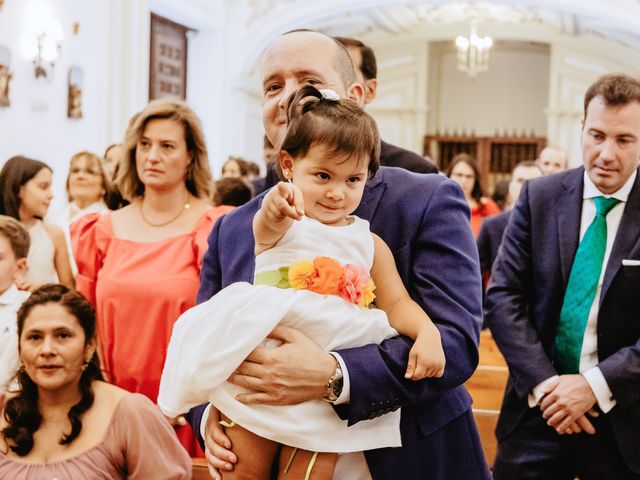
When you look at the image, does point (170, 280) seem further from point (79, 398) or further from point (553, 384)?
point (553, 384)

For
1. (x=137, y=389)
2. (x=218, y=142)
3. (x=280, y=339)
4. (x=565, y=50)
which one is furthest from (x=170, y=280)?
(x=565, y=50)

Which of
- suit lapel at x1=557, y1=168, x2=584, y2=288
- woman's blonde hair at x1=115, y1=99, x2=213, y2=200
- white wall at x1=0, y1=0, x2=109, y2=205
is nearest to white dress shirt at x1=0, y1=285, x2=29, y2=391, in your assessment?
woman's blonde hair at x1=115, y1=99, x2=213, y2=200

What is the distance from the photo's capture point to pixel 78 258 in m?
3.77

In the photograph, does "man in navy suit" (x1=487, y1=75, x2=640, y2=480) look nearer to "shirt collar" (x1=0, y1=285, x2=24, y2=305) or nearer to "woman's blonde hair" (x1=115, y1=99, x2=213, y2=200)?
"woman's blonde hair" (x1=115, y1=99, x2=213, y2=200)

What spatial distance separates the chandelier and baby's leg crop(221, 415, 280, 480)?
14858 millimetres

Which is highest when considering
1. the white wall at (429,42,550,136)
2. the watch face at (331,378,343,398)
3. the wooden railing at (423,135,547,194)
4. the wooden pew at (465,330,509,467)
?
the white wall at (429,42,550,136)

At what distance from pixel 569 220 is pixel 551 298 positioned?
0.88ft

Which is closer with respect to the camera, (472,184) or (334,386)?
(334,386)

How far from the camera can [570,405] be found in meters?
2.96

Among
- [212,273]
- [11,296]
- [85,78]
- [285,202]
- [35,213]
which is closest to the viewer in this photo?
[285,202]

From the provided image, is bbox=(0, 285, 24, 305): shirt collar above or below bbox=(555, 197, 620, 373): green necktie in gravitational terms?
below

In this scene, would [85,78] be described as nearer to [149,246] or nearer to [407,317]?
[149,246]

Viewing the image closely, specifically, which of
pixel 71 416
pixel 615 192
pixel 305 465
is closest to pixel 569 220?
pixel 615 192

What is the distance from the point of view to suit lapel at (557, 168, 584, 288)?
310cm
